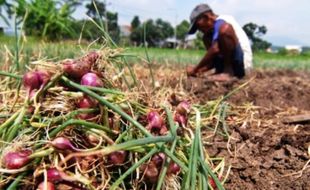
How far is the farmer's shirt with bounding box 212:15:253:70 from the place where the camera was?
5.37 meters

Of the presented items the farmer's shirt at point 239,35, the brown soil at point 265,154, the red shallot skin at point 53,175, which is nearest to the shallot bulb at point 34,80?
the red shallot skin at point 53,175

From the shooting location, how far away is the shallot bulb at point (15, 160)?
3.76 ft

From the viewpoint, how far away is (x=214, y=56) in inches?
215

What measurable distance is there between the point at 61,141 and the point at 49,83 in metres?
0.21

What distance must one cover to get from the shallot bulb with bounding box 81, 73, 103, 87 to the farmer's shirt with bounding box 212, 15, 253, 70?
161 inches

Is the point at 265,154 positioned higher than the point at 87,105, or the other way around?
the point at 87,105

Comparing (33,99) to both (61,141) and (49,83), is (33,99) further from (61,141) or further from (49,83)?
(61,141)

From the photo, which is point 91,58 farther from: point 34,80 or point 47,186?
point 47,186

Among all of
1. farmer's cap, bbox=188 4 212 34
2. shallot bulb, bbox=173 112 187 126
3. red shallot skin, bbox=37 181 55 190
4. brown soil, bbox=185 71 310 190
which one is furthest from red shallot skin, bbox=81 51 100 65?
farmer's cap, bbox=188 4 212 34

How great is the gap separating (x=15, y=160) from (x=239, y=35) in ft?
15.5

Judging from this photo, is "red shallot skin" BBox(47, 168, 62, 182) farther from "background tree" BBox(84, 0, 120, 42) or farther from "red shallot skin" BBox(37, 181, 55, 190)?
"background tree" BBox(84, 0, 120, 42)

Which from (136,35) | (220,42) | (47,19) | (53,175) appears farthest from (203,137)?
(136,35)

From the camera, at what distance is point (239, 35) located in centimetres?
566

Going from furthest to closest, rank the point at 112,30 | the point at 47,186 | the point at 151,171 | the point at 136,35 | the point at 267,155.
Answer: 1. the point at 136,35
2. the point at 112,30
3. the point at 267,155
4. the point at 151,171
5. the point at 47,186
